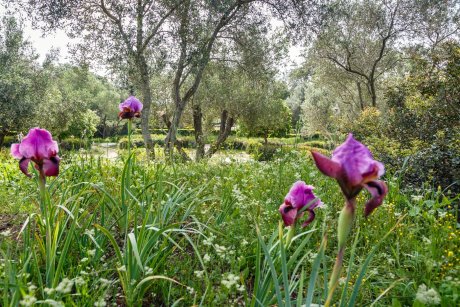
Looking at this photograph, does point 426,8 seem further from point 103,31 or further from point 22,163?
point 22,163

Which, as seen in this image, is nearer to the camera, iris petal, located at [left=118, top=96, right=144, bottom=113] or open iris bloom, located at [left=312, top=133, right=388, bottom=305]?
open iris bloom, located at [left=312, top=133, right=388, bottom=305]

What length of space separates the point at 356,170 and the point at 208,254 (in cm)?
147

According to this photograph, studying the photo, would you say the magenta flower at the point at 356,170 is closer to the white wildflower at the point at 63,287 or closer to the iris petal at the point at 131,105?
the white wildflower at the point at 63,287

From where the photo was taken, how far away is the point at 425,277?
203cm

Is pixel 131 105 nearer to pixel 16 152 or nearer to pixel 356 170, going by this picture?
pixel 16 152

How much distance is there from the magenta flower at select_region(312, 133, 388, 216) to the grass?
0.23m

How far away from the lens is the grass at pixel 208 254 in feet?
4.93

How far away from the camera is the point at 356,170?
994 mm

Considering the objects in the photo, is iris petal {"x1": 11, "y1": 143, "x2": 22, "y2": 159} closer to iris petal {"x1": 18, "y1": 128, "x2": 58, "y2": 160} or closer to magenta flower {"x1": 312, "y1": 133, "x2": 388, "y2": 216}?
iris petal {"x1": 18, "y1": 128, "x2": 58, "y2": 160}

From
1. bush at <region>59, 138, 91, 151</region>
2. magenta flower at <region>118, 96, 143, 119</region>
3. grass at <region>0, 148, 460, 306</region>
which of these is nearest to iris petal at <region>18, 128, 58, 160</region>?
grass at <region>0, 148, 460, 306</region>

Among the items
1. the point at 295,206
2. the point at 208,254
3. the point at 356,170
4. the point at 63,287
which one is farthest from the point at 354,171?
the point at 208,254

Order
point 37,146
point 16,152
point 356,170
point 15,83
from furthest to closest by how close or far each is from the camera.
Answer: point 15,83
point 16,152
point 37,146
point 356,170

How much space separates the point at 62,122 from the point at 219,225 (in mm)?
24893

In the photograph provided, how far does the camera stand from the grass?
1.50 m
